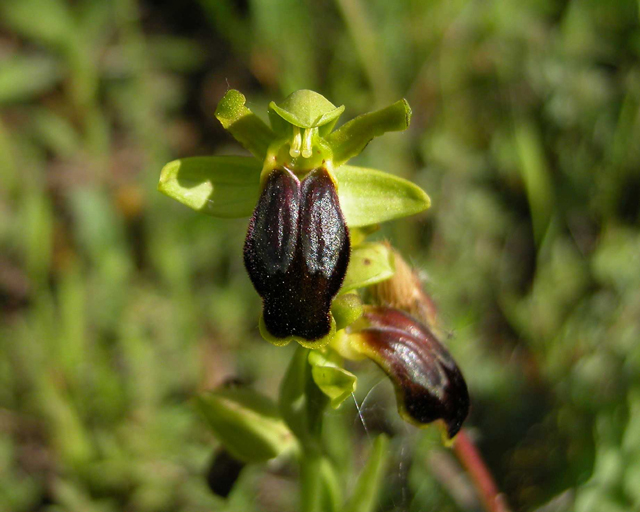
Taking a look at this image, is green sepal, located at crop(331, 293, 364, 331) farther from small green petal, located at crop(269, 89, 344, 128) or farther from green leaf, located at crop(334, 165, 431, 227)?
small green petal, located at crop(269, 89, 344, 128)

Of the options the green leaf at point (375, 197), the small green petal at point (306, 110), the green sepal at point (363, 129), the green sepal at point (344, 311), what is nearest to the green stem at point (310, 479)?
the green sepal at point (344, 311)

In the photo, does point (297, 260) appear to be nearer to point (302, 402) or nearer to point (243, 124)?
point (243, 124)

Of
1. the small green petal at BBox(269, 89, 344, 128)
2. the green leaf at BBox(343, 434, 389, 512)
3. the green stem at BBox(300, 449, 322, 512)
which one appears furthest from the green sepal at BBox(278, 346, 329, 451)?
the small green petal at BBox(269, 89, 344, 128)

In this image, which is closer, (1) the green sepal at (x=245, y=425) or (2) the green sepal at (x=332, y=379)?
(2) the green sepal at (x=332, y=379)

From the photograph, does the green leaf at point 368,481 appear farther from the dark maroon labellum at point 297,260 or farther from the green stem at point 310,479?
the dark maroon labellum at point 297,260

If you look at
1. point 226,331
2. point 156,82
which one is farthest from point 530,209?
point 156,82

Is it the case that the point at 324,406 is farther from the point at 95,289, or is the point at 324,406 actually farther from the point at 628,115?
the point at 628,115
